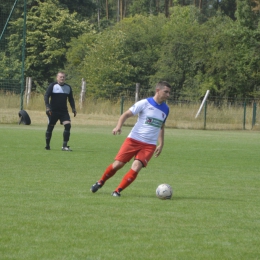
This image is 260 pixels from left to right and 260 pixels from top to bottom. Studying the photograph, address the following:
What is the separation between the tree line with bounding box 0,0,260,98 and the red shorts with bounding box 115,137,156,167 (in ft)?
111

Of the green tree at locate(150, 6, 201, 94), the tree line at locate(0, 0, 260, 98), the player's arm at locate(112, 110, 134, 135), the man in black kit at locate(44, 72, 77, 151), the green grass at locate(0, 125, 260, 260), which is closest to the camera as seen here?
the green grass at locate(0, 125, 260, 260)

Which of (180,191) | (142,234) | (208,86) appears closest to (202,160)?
(180,191)

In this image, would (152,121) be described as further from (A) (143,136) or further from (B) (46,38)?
(B) (46,38)

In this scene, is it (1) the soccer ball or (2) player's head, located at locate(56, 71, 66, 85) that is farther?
(2) player's head, located at locate(56, 71, 66, 85)

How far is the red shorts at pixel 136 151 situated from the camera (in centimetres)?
981

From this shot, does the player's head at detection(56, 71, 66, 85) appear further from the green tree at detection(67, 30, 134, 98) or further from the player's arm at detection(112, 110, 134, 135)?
the green tree at detection(67, 30, 134, 98)

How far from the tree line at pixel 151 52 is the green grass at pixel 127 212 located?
3069 cm

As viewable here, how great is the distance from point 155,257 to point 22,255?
1157mm

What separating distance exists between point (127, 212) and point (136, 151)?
71.4 inches

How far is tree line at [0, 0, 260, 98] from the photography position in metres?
51.2

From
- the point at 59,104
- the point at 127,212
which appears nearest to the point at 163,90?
the point at 127,212

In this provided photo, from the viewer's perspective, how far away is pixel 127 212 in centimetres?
822

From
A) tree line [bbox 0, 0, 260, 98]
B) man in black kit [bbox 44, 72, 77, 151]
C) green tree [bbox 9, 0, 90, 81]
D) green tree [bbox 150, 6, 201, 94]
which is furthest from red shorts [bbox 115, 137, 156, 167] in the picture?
green tree [bbox 9, 0, 90, 81]

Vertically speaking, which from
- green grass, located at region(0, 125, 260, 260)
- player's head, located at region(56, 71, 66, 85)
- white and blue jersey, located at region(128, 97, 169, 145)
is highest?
player's head, located at region(56, 71, 66, 85)
